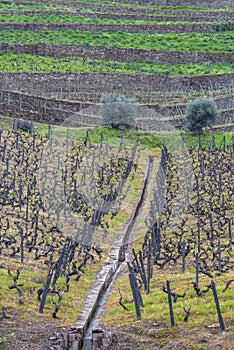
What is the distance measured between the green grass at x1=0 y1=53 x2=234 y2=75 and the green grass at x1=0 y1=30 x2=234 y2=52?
3094 mm

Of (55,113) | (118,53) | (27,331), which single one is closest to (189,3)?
(118,53)

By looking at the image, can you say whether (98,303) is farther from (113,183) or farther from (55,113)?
(55,113)

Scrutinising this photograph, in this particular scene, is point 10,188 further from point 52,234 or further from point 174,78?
point 174,78

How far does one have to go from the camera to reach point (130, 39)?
83062 millimetres

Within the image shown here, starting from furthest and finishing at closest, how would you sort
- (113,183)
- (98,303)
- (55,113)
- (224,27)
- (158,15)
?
(158,15), (224,27), (55,113), (113,183), (98,303)

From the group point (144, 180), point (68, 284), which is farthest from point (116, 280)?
point (144, 180)

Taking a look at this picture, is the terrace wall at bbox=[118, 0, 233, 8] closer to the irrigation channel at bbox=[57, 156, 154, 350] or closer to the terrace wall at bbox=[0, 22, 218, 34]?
the terrace wall at bbox=[0, 22, 218, 34]

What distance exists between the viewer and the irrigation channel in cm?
2025

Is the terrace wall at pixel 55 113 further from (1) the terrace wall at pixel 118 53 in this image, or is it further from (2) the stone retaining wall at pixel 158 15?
(2) the stone retaining wall at pixel 158 15

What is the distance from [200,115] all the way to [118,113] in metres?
5.00

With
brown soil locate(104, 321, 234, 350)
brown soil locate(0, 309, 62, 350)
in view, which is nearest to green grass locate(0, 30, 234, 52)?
brown soil locate(0, 309, 62, 350)

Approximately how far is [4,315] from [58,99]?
40.3m

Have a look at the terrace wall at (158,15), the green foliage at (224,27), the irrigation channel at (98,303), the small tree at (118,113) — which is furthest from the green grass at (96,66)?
the irrigation channel at (98,303)

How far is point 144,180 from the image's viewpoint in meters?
45.2
